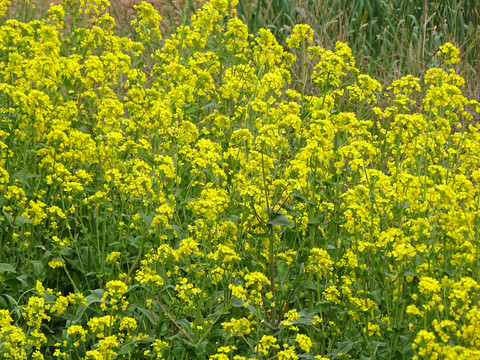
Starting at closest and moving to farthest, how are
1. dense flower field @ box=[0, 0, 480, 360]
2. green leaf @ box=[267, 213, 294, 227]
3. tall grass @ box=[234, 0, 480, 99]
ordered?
dense flower field @ box=[0, 0, 480, 360]
green leaf @ box=[267, 213, 294, 227]
tall grass @ box=[234, 0, 480, 99]

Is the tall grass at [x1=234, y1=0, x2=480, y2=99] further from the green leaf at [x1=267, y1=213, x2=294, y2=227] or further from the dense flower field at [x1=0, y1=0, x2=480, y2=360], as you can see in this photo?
the green leaf at [x1=267, y1=213, x2=294, y2=227]

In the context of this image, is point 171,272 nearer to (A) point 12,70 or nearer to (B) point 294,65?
(A) point 12,70

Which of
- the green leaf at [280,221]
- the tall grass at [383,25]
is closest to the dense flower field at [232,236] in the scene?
the green leaf at [280,221]

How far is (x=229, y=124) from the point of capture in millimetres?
4375

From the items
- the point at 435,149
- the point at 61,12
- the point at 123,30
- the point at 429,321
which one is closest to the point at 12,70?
the point at 61,12

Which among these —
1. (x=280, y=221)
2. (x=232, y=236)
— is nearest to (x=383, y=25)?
(x=232, y=236)

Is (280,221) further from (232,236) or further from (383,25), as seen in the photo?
(383,25)

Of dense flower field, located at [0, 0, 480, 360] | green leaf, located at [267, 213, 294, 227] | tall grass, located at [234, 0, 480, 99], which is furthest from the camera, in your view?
tall grass, located at [234, 0, 480, 99]

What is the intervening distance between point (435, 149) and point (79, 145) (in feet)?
6.08

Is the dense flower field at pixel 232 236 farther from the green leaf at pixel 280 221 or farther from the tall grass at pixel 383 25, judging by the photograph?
the tall grass at pixel 383 25

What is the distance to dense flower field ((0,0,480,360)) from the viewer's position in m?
3.16

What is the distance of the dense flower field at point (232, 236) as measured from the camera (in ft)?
10.4

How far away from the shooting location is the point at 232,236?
150 inches

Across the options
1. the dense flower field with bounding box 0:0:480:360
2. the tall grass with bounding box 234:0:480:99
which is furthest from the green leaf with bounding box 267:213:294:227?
the tall grass with bounding box 234:0:480:99
